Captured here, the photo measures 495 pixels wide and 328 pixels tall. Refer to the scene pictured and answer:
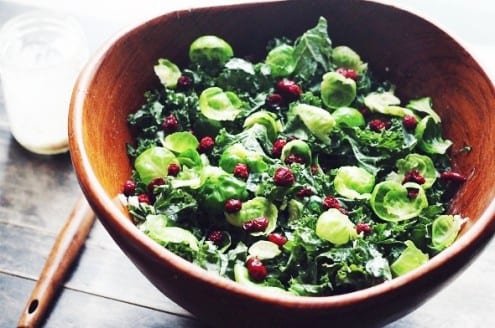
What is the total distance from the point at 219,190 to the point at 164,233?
A: 0.32 ft

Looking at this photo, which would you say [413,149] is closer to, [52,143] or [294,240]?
[294,240]

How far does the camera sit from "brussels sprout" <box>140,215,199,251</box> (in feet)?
2.90

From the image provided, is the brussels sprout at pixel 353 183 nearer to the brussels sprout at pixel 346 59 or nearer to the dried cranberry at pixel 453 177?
the dried cranberry at pixel 453 177

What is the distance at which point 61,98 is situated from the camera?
1293 mm

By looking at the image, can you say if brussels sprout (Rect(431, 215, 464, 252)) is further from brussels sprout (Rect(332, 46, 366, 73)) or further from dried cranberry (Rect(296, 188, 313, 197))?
brussels sprout (Rect(332, 46, 366, 73))

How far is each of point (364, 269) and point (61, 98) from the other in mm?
698

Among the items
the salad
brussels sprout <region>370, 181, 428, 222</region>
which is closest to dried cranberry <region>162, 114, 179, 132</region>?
the salad

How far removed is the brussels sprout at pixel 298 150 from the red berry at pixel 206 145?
11cm

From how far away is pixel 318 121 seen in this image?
104 cm

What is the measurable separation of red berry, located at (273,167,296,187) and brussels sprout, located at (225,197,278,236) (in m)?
0.03

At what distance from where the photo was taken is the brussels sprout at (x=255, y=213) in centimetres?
94

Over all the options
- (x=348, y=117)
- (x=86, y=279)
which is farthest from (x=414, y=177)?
(x=86, y=279)

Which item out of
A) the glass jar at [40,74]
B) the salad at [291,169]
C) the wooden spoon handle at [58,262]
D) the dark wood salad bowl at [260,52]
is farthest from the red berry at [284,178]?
the glass jar at [40,74]

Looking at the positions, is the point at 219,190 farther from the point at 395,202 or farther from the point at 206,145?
the point at 395,202
